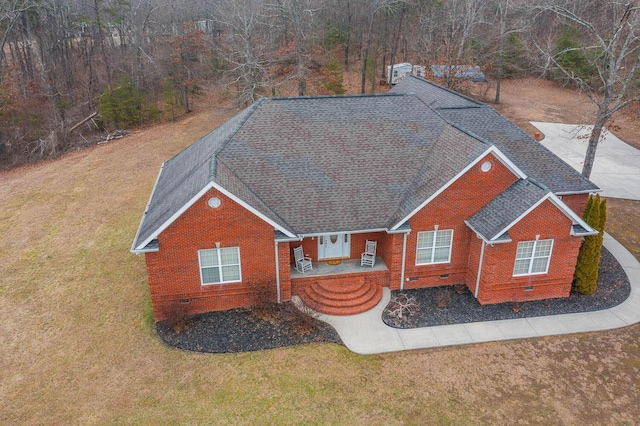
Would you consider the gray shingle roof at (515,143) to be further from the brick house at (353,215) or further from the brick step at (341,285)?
the brick step at (341,285)

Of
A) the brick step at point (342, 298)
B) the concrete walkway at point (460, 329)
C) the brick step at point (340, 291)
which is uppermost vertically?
the brick step at point (340, 291)

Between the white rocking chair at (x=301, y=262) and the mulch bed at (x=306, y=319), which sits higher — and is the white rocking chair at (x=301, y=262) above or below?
above

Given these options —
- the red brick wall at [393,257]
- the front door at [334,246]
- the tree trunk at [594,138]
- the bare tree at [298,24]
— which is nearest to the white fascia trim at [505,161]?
the red brick wall at [393,257]

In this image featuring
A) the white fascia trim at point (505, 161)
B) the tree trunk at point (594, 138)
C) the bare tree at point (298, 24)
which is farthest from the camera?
the bare tree at point (298, 24)

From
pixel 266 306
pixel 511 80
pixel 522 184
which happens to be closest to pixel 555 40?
pixel 511 80

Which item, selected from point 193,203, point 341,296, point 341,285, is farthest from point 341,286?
point 193,203

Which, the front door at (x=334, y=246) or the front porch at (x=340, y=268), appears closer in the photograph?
the front porch at (x=340, y=268)
